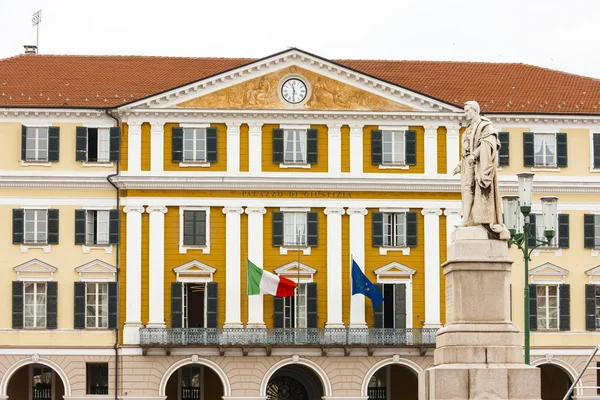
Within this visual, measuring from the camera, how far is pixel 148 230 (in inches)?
2564

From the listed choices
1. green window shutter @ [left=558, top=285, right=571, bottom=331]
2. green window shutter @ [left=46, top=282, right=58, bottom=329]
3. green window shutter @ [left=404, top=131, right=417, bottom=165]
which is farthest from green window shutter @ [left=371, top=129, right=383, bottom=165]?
green window shutter @ [left=46, top=282, right=58, bottom=329]

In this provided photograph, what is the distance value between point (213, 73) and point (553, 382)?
1857cm

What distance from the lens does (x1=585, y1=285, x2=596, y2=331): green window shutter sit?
66000mm

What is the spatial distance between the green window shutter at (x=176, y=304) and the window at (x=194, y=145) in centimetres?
498

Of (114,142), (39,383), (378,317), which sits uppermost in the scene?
(114,142)

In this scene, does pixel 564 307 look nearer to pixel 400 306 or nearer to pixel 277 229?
pixel 400 306

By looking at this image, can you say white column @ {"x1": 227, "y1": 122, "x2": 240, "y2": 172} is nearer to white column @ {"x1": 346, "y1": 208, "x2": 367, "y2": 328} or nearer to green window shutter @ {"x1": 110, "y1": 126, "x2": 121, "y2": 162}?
green window shutter @ {"x1": 110, "y1": 126, "x2": 121, "y2": 162}

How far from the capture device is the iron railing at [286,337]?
6412cm

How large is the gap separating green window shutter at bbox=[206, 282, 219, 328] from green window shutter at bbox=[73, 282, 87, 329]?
473 cm

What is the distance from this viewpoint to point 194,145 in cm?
6575

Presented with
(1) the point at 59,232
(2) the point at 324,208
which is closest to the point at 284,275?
(2) the point at 324,208

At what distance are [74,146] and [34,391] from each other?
9891 millimetres

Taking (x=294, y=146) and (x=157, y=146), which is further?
(x=294, y=146)

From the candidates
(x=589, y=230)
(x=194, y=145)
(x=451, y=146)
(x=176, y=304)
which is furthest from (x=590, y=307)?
(x=194, y=145)
